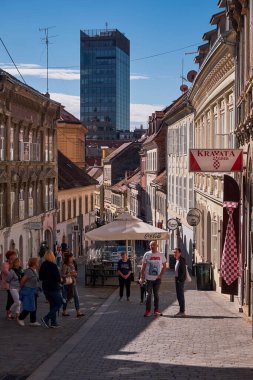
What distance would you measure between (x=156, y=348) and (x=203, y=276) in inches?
434

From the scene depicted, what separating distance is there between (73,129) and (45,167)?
21909 millimetres

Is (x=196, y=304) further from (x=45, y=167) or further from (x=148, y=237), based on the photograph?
(x=45, y=167)

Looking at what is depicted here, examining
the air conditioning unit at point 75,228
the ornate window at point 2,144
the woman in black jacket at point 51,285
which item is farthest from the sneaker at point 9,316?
the air conditioning unit at point 75,228

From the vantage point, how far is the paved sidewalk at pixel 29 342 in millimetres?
9867

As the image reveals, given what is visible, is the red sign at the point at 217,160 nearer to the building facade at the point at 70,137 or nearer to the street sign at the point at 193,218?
the street sign at the point at 193,218

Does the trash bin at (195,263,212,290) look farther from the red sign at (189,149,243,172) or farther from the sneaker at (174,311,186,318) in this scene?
the sneaker at (174,311,186,318)

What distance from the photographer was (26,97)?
35.1 metres

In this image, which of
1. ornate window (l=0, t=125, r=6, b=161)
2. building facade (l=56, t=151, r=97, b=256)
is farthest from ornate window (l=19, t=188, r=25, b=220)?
building facade (l=56, t=151, r=97, b=256)

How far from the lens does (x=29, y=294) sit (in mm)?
13539

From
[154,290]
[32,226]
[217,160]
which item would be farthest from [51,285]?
[32,226]

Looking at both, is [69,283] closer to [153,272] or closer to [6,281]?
[6,281]

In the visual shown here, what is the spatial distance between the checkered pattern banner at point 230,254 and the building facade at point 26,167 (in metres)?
16.2

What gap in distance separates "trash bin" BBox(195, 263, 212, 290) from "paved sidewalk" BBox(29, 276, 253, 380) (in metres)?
4.93

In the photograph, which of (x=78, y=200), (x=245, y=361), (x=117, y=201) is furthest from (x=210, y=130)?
(x=117, y=201)
